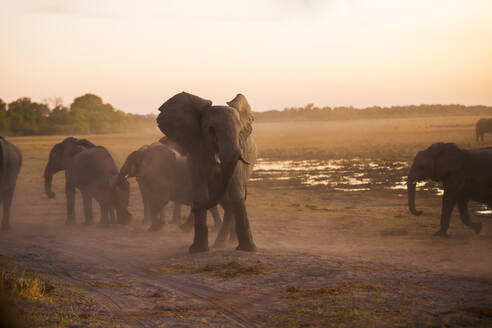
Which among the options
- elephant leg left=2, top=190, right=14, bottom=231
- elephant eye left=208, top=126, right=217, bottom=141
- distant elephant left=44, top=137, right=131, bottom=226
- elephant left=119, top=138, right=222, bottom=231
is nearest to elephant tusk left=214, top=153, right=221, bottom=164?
elephant eye left=208, top=126, right=217, bottom=141

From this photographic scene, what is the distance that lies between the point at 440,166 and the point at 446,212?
98 centimetres

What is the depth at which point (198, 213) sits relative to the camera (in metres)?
9.36

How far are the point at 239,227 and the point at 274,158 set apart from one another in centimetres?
2431

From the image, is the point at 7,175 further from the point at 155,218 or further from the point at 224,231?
the point at 224,231

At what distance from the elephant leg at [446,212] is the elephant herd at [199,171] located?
0.02m

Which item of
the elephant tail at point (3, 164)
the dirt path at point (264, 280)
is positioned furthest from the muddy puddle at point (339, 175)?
the elephant tail at point (3, 164)

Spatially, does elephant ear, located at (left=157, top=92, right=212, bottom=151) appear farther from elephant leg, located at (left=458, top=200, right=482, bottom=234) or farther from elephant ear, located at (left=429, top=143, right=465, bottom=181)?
elephant leg, located at (left=458, top=200, right=482, bottom=234)

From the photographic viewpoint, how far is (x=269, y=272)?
297 inches

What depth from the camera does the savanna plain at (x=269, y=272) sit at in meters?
5.77

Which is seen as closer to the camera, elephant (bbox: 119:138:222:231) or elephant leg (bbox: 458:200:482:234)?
elephant leg (bbox: 458:200:482:234)

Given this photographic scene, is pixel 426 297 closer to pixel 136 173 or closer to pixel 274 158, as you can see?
pixel 136 173

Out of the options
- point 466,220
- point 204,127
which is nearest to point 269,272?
point 204,127

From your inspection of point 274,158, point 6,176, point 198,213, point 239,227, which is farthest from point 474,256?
point 274,158

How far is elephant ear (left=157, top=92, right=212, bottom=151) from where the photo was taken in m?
9.06
